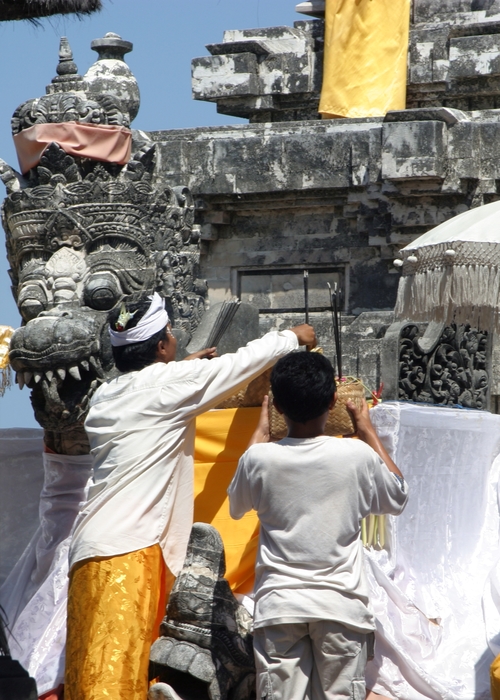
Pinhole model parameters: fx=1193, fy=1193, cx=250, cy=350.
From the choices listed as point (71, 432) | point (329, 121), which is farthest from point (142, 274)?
point (329, 121)

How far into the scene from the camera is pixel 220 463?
5.31 m

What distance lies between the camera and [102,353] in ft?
18.3

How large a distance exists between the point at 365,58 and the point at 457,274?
3963 millimetres

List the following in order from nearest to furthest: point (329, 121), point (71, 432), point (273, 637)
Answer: point (273, 637) < point (71, 432) < point (329, 121)

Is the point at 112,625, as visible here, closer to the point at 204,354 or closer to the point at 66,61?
the point at 204,354

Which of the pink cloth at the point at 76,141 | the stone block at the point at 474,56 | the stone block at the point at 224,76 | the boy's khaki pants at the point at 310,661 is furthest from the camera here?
the stone block at the point at 224,76

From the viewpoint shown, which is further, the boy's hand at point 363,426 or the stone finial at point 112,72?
the stone finial at point 112,72

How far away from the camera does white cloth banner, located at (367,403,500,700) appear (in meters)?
4.90

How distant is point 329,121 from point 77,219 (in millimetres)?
2889

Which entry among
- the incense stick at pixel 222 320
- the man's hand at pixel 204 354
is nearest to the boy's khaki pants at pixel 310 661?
the man's hand at pixel 204 354

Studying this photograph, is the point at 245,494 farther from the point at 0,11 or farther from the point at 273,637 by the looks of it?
the point at 0,11

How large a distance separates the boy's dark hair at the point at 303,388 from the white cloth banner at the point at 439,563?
49.4 inches

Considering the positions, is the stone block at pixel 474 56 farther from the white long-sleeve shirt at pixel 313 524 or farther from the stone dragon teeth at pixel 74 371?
the white long-sleeve shirt at pixel 313 524

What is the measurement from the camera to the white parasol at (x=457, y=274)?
5355 millimetres
